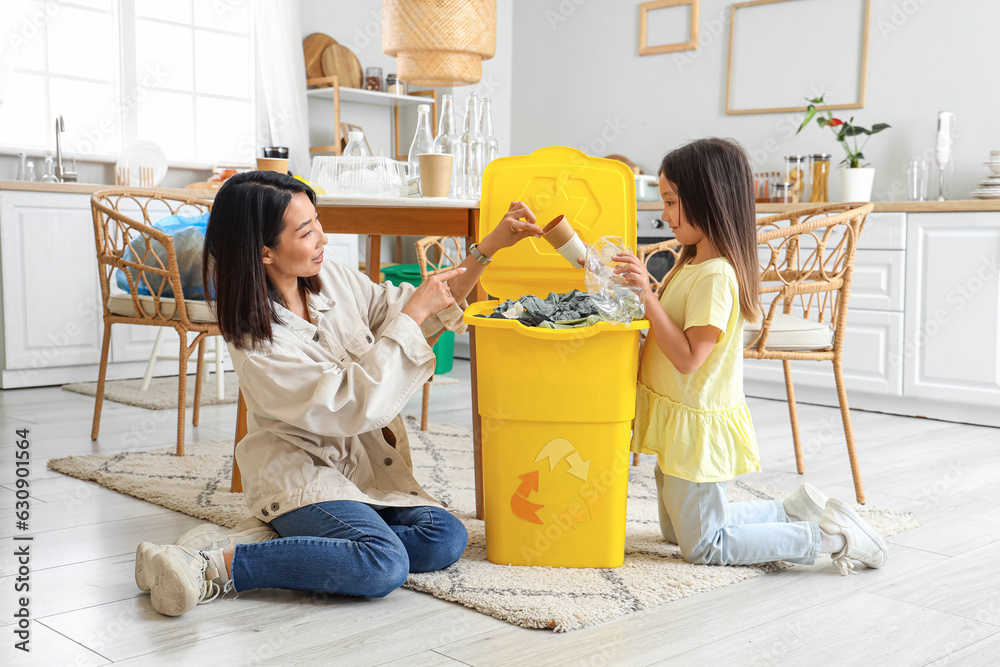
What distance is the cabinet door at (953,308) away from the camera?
3.44m

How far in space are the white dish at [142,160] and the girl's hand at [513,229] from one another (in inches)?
120

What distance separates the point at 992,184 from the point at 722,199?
2.39 metres

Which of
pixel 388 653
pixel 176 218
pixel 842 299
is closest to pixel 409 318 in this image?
pixel 388 653

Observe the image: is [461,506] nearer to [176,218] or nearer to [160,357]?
[176,218]

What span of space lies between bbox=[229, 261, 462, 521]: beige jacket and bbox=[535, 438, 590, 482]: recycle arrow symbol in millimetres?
251

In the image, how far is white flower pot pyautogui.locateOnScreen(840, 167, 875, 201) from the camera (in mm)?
3955

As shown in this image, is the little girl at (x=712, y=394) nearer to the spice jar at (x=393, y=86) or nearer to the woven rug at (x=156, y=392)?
the woven rug at (x=156, y=392)

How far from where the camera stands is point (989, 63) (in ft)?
12.6

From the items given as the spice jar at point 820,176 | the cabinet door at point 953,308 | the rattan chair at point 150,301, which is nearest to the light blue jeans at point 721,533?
the rattan chair at point 150,301

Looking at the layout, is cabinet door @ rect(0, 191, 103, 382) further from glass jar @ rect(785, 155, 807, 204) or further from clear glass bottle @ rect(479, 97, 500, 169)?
glass jar @ rect(785, 155, 807, 204)

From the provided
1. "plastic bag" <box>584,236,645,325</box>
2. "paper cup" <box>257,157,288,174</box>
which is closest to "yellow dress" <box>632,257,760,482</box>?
"plastic bag" <box>584,236,645,325</box>

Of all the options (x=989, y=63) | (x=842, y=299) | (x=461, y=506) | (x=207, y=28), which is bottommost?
(x=461, y=506)

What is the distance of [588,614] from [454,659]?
0.26m

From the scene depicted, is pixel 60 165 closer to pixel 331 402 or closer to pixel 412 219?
pixel 412 219
